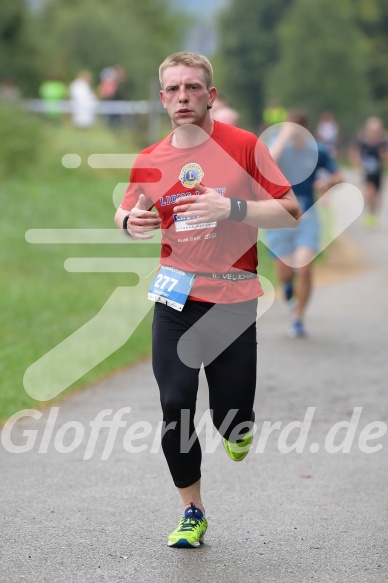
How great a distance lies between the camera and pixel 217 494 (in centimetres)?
657

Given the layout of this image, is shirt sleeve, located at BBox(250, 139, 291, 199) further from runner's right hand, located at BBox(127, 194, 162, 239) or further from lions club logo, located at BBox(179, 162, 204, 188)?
runner's right hand, located at BBox(127, 194, 162, 239)

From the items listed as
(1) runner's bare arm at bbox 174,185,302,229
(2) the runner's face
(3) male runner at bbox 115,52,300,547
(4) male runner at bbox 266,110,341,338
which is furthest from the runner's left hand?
(4) male runner at bbox 266,110,341,338

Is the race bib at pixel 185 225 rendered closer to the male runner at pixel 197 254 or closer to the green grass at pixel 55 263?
the male runner at pixel 197 254

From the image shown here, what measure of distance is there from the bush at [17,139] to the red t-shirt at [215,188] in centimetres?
2005

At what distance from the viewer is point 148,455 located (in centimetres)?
748

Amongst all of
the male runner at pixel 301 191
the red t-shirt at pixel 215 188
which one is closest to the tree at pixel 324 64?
the male runner at pixel 301 191

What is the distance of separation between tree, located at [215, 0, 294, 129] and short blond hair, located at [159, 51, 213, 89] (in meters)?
95.4

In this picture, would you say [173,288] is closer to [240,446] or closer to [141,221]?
[141,221]

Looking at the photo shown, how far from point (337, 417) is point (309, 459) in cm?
117

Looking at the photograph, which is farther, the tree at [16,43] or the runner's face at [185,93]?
the tree at [16,43]

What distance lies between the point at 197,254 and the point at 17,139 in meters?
21.3

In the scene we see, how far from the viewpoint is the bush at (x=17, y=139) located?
2585cm

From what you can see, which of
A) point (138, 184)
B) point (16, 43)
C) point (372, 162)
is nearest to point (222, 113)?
point (138, 184)

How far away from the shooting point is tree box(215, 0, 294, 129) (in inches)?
3969
